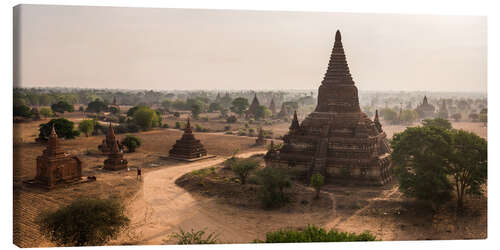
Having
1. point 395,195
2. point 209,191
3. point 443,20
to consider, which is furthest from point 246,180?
point 443,20

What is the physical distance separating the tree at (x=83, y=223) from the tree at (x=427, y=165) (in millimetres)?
12640

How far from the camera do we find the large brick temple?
2316 cm

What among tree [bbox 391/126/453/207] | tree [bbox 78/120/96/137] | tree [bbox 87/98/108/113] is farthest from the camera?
tree [bbox 87/98/108/113]

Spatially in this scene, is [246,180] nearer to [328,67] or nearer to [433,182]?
[328,67]

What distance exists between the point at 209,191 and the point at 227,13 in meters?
10.1

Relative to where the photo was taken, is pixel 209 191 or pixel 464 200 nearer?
pixel 464 200

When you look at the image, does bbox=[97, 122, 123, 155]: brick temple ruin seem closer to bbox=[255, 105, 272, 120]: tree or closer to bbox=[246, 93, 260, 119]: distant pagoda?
bbox=[255, 105, 272, 120]: tree

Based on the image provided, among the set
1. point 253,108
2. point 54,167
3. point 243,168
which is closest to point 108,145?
point 54,167

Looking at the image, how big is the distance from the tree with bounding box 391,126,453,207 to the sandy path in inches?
160

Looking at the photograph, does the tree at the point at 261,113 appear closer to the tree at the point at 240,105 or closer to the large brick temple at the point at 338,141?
the tree at the point at 240,105

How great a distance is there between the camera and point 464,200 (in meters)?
17.8

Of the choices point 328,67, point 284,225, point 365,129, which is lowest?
point 284,225

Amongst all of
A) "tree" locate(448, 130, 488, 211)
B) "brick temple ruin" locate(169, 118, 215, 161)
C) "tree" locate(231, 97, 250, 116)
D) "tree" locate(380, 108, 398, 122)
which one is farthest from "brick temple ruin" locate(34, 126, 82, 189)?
"tree" locate(231, 97, 250, 116)

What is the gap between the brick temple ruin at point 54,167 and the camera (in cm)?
2298
